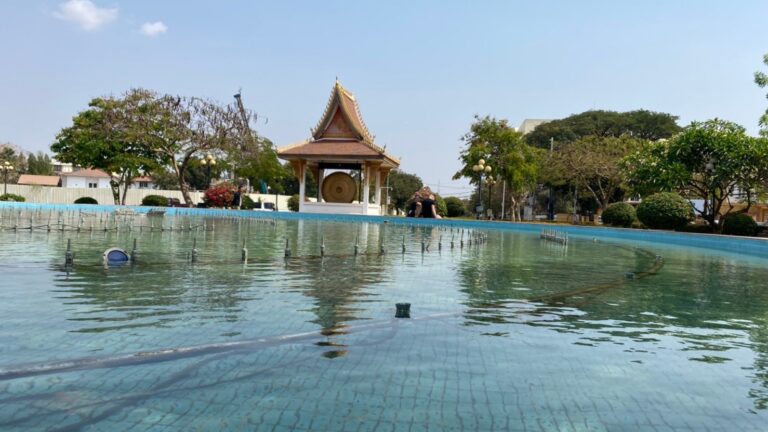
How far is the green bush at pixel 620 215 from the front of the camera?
36188mm

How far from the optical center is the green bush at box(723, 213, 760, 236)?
29.7 metres

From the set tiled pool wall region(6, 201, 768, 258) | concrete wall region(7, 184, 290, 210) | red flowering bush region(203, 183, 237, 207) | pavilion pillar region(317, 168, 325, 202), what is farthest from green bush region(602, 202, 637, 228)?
concrete wall region(7, 184, 290, 210)

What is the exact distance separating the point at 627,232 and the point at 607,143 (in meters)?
17.4

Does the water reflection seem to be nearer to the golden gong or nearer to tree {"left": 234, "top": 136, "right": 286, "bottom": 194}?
the golden gong

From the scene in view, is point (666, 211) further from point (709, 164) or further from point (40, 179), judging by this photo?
point (40, 179)

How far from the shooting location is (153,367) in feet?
17.5

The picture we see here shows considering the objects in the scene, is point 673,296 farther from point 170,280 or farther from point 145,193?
point 145,193

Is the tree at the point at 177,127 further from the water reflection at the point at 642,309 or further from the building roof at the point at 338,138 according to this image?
the water reflection at the point at 642,309

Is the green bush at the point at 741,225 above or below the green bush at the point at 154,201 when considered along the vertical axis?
below

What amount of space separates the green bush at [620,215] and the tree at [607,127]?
23.2 m

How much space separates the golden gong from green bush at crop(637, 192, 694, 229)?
976 inches

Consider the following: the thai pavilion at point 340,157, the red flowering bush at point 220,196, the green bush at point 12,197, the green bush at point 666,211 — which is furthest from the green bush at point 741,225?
the green bush at point 12,197

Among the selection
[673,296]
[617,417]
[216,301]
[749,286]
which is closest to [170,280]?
[216,301]

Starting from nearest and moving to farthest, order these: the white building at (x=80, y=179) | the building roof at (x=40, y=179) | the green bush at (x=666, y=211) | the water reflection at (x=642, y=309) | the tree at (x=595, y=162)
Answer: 1. the water reflection at (x=642, y=309)
2. the green bush at (x=666, y=211)
3. the tree at (x=595, y=162)
4. the building roof at (x=40, y=179)
5. the white building at (x=80, y=179)
